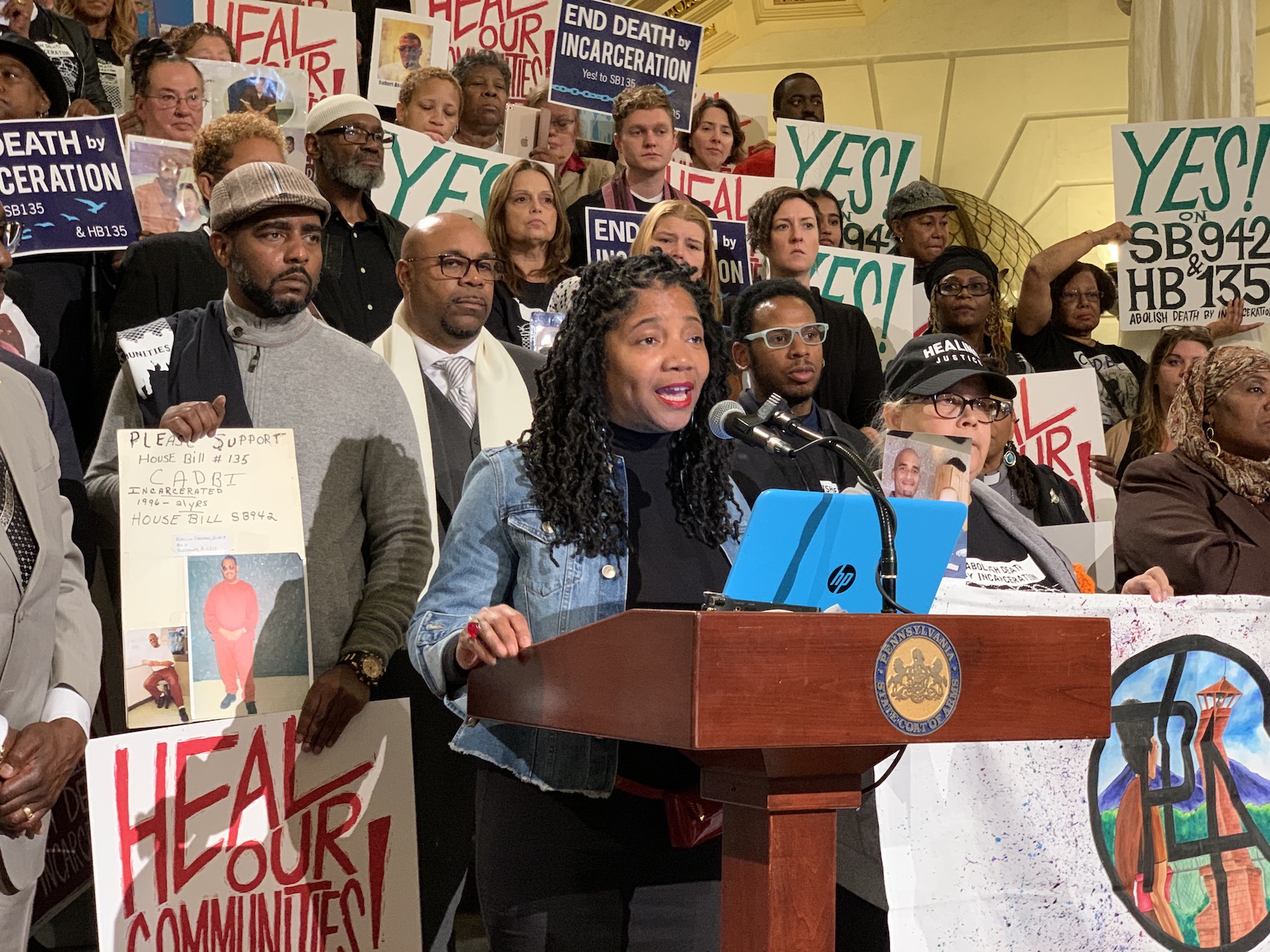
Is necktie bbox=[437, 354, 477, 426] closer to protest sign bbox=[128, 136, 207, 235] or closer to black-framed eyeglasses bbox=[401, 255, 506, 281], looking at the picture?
black-framed eyeglasses bbox=[401, 255, 506, 281]

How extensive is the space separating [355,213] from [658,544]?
8.64ft

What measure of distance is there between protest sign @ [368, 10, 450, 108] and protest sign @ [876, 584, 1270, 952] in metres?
4.14

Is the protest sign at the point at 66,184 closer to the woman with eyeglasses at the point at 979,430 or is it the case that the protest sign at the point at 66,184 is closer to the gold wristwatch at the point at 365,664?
the gold wristwatch at the point at 365,664

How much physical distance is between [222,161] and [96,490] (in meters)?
1.23

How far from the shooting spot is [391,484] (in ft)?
10.7

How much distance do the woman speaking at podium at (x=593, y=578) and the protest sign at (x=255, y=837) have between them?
831mm

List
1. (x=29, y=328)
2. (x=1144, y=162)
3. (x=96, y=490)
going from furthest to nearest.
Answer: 1. (x=1144, y=162)
2. (x=29, y=328)
3. (x=96, y=490)

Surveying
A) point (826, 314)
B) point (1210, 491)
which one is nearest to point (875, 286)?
point (826, 314)

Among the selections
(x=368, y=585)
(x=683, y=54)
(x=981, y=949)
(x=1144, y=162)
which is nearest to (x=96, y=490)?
(x=368, y=585)

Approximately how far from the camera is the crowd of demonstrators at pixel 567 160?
6352 millimetres

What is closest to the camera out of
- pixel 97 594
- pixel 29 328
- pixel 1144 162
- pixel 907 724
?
pixel 907 724

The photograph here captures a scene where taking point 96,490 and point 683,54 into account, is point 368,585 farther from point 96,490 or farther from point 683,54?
point 683,54

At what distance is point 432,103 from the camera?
18.4 ft

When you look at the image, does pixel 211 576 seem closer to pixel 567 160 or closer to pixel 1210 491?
pixel 1210 491
